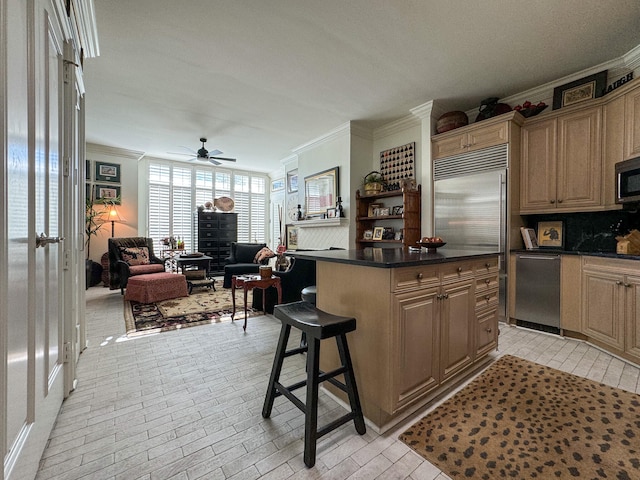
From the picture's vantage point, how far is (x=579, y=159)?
9.80 feet

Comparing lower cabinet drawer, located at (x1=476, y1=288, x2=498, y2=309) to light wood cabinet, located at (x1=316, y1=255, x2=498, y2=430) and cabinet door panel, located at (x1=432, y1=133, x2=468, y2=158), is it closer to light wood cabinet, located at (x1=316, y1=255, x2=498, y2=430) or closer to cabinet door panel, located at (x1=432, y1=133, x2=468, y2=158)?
light wood cabinet, located at (x1=316, y1=255, x2=498, y2=430)

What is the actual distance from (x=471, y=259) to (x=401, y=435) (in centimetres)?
124

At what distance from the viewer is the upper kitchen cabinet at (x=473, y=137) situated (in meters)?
3.30

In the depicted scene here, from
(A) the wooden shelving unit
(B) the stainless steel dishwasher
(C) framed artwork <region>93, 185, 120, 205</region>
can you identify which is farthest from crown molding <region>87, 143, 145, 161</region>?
(B) the stainless steel dishwasher

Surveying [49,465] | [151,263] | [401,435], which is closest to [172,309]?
[151,263]

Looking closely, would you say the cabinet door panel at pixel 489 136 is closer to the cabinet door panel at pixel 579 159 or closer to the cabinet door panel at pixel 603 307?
the cabinet door panel at pixel 579 159

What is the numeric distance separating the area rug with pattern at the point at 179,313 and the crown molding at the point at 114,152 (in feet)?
12.5

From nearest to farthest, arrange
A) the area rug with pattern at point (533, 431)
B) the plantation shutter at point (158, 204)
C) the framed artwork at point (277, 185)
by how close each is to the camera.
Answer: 1. the area rug with pattern at point (533, 431)
2. the plantation shutter at point (158, 204)
3. the framed artwork at point (277, 185)

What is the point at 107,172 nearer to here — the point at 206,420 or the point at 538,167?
the point at 206,420

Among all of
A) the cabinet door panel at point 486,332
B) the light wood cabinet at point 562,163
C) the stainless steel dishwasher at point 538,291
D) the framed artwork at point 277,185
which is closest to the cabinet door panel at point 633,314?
the stainless steel dishwasher at point 538,291

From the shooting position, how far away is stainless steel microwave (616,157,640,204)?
2486 millimetres

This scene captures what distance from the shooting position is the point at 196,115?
4.50 m

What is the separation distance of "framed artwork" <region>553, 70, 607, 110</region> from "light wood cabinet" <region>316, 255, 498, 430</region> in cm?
254

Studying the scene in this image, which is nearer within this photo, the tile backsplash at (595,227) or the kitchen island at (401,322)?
the kitchen island at (401,322)
